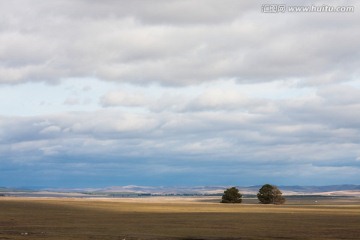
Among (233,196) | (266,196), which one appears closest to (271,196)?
(266,196)

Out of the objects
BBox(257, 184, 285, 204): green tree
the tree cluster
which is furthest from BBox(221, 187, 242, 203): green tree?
BBox(257, 184, 285, 204): green tree

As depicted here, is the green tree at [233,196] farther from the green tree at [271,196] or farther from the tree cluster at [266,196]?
the green tree at [271,196]

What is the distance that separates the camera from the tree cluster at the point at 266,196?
162 m

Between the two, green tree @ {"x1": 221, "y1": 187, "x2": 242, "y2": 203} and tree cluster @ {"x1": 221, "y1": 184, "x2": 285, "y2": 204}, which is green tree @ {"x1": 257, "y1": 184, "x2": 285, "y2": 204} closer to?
tree cluster @ {"x1": 221, "y1": 184, "x2": 285, "y2": 204}

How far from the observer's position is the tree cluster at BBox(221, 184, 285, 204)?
16200cm

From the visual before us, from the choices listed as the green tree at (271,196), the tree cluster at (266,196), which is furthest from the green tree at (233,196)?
the green tree at (271,196)

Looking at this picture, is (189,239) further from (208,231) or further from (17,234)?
(17,234)

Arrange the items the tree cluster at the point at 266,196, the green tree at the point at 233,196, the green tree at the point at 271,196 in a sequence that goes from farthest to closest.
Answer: the green tree at the point at 233,196, the tree cluster at the point at 266,196, the green tree at the point at 271,196

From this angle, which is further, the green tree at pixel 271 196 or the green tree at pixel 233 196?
the green tree at pixel 233 196

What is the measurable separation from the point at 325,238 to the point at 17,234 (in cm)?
2589

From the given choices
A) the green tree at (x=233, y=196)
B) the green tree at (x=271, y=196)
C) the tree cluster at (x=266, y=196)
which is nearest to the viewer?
the green tree at (x=271, y=196)

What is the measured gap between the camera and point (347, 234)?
2156 inches

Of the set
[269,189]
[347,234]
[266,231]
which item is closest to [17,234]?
[266,231]

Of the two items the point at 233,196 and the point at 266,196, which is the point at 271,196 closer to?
the point at 266,196
